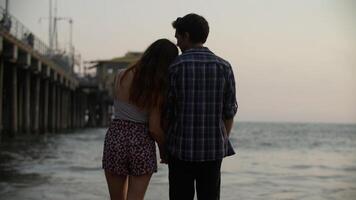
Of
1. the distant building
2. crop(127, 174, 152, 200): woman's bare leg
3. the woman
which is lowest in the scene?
crop(127, 174, 152, 200): woman's bare leg

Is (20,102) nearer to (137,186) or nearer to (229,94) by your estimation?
(137,186)

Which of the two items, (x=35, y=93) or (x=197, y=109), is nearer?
(x=197, y=109)

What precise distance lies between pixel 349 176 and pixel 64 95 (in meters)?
35.2

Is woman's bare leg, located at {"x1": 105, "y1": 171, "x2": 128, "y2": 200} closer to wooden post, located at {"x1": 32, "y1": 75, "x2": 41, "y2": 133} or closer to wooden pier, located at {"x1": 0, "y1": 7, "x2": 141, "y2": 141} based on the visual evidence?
wooden pier, located at {"x1": 0, "y1": 7, "x2": 141, "y2": 141}

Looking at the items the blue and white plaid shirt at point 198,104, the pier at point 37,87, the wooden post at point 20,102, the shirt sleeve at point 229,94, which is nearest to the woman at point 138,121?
the blue and white plaid shirt at point 198,104

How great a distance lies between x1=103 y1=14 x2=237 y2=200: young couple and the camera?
341 centimetres

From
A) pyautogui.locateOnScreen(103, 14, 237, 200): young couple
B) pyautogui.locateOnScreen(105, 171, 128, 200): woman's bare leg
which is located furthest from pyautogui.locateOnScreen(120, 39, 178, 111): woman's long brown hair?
pyautogui.locateOnScreen(105, 171, 128, 200): woman's bare leg

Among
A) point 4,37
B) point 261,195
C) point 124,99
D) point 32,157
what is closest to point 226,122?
point 124,99

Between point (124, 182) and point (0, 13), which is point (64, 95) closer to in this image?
point (0, 13)

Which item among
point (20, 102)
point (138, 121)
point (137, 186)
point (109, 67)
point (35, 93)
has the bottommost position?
point (137, 186)

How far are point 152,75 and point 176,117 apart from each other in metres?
0.29

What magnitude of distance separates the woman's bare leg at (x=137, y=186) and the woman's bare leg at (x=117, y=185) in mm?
50

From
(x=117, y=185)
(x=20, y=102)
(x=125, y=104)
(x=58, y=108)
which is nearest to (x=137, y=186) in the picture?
(x=117, y=185)

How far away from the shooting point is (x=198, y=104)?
340 cm
